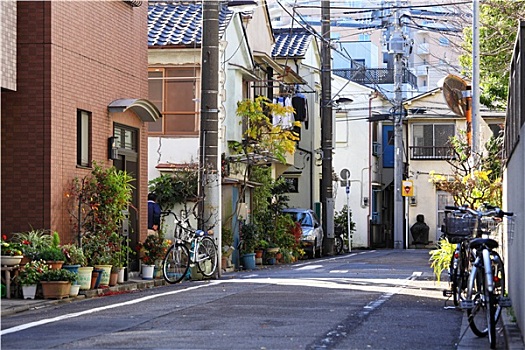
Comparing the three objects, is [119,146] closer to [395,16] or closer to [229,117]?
[229,117]

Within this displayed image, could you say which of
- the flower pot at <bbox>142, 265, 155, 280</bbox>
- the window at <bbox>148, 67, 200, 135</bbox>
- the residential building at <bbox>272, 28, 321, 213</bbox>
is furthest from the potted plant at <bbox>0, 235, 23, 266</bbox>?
the residential building at <bbox>272, 28, 321, 213</bbox>

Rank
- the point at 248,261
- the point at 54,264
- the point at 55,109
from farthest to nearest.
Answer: the point at 248,261 → the point at 55,109 → the point at 54,264

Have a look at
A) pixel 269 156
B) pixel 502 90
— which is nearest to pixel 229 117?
pixel 269 156

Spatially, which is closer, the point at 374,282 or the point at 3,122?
the point at 3,122

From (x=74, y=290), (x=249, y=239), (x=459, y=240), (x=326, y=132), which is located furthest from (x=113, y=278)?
(x=326, y=132)

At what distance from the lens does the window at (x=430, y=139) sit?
177 ft

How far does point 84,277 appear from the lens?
1623 cm

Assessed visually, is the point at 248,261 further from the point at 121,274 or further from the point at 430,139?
the point at 430,139

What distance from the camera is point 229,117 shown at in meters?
29.0

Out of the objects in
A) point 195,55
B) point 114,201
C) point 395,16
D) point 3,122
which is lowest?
point 114,201

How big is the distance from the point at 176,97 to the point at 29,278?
1308cm

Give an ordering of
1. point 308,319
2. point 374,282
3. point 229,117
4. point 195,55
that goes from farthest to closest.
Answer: point 229,117
point 195,55
point 374,282
point 308,319

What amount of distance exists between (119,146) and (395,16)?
85.3ft

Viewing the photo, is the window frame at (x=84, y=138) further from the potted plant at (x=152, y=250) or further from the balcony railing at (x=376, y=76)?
the balcony railing at (x=376, y=76)
